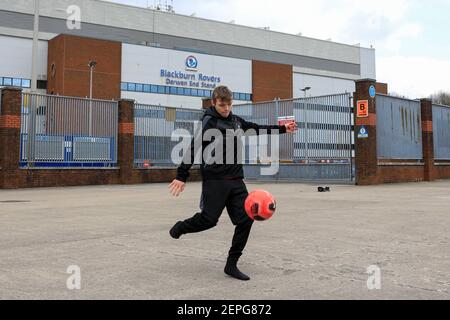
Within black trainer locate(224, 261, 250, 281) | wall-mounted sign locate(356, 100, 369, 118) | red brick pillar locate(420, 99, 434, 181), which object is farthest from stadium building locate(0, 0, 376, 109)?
black trainer locate(224, 261, 250, 281)

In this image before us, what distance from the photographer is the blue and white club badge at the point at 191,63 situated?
57.2m

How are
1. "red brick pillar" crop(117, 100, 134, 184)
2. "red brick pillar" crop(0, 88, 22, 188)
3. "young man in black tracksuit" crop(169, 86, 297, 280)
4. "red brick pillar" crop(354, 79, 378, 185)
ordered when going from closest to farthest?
"young man in black tracksuit" crop(169, 86, 297, 280)
"red brick pillar" crop(0, 88, 22, 188)
"red brick pillar" crop(354, 79, 378, 185)
"red brick pillar" crop(117, 100, 134, 184)

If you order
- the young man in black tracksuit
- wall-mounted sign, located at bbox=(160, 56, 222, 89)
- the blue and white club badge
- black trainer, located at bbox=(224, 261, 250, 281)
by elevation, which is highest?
the blue and white club badge

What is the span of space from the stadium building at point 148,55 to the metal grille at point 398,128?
2865 cm

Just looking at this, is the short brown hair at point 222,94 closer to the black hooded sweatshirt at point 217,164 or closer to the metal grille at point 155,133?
the black hooded sweatshirt at point 217,164

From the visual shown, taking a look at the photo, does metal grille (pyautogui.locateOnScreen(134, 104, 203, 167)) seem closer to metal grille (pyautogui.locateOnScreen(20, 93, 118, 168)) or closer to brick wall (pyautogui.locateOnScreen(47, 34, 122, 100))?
metal grille (pyautogui.locateOnScreen(20, 93, 118, 168))

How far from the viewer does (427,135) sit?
2341 cm

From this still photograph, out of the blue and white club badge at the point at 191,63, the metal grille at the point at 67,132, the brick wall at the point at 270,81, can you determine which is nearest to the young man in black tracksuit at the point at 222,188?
the metal grille at the point at 67,132

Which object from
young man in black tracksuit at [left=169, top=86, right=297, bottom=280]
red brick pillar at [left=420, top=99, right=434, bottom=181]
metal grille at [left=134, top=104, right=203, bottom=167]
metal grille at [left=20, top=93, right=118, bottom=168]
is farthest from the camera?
metal grille at [left=134, top=104, right=203, bottom=167]

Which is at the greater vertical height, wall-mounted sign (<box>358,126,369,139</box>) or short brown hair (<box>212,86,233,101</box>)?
wall-mounted sign (<box>358,126,369,139</box>)

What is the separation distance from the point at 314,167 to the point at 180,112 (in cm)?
813

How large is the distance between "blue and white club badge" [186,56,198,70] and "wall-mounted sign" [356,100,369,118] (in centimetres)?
3898

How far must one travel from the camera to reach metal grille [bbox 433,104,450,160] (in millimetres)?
24292
